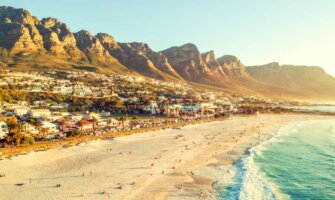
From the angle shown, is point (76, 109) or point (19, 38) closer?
point (76, 109)

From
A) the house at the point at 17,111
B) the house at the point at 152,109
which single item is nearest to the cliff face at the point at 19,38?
the house at the point at 152,109

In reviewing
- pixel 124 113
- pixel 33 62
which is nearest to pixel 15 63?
pixel 33 62

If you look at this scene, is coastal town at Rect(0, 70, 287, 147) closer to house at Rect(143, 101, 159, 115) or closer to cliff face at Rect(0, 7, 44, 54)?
house at Rect(143, 101, 159, 115)

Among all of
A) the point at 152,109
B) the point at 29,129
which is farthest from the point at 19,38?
the point at 29,129

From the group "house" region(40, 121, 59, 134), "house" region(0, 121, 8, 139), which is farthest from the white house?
"house" region(0, 121, 8, 139)

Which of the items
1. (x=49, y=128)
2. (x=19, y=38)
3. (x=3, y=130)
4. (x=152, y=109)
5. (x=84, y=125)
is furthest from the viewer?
(x=19, y=38)

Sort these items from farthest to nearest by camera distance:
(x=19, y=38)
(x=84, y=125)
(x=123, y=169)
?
(x=19, y=38), (x=84, y=125), (x=123, y=169)

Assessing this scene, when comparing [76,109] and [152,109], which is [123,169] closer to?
[76,109]
